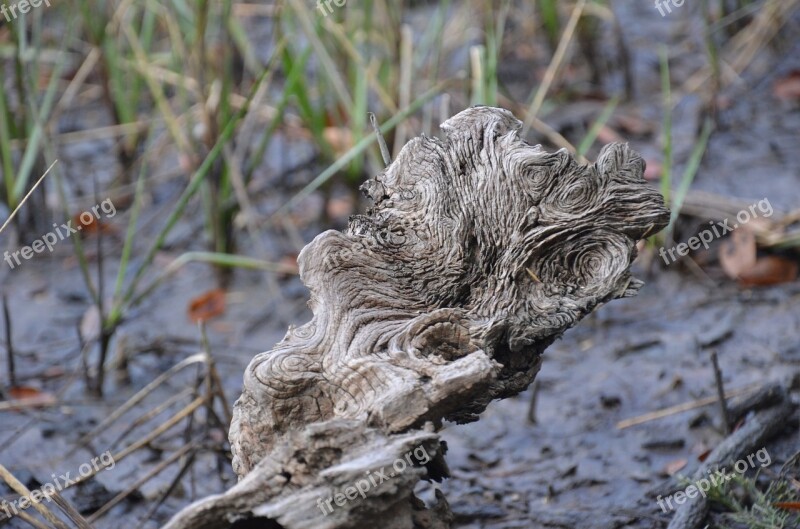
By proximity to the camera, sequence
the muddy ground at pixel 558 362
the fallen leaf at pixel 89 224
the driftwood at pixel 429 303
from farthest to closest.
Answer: the fallen leaf at pixel 89 224, the muddy ground at pixel 558 362, the driftwood at pixel 429 303

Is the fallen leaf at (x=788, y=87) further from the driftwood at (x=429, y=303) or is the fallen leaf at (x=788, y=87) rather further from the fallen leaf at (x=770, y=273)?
the driftwood at (x=429, y=303)

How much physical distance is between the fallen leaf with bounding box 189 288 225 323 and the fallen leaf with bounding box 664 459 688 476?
2.03 metres

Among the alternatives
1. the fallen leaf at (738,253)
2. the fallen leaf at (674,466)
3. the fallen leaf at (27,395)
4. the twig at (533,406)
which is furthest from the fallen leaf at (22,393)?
the fallen leaf at (738,253)

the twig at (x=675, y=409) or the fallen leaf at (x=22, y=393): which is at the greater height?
the fallen leaf at (x=22, y=393)

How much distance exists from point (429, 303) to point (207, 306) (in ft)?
7.47

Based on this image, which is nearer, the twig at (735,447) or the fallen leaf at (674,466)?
the twig at (735,447)

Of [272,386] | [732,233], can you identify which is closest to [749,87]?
[732,233]

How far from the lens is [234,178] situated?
3.75 m

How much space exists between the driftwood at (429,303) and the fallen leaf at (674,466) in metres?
0.96

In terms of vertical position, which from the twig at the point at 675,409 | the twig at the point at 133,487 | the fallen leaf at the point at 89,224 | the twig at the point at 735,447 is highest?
the fallen leaf at the point at 89,224

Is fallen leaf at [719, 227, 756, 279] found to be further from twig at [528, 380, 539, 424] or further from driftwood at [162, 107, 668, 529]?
driftwood at [162, 107, 668, 529]

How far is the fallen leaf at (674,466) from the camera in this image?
2574mm

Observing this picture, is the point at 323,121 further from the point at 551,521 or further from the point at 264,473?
the point at 264,473

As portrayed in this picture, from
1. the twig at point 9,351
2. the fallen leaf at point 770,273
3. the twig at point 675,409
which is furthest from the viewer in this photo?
the fallen leaf at point 770,273
